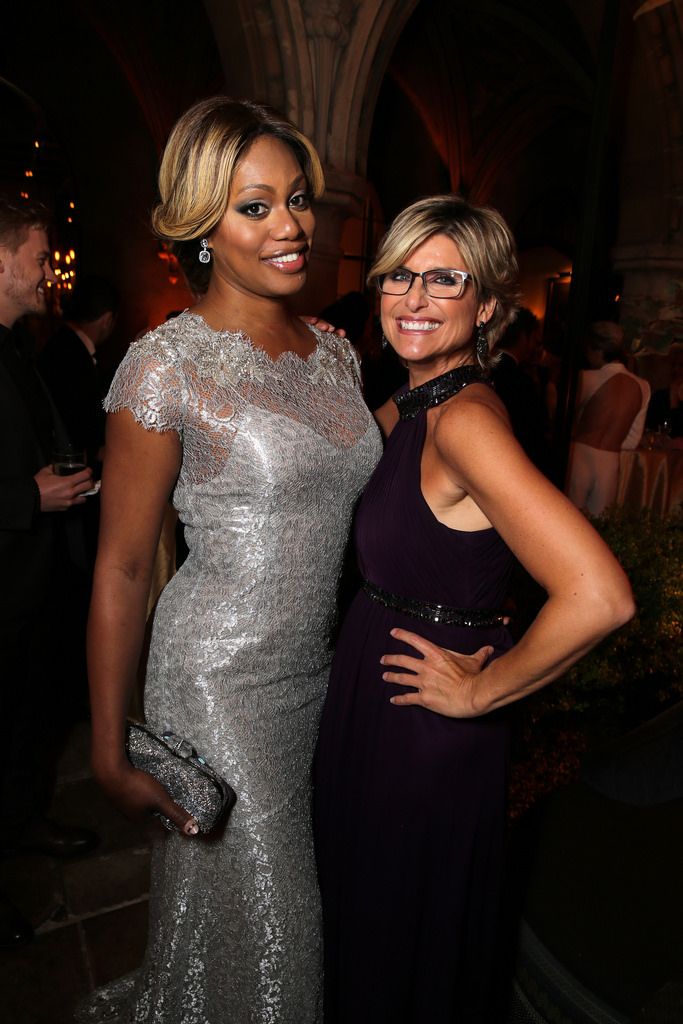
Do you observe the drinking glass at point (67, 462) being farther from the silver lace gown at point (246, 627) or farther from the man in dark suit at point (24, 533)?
the silver lace gown at point (246, 627)

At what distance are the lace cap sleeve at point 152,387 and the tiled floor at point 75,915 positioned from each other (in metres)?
2.04

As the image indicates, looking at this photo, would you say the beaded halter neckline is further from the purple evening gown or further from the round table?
the round table

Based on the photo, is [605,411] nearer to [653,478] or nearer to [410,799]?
[653,478]

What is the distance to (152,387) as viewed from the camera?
Result: 5.33 feet

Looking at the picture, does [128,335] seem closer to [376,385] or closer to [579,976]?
[376,385]

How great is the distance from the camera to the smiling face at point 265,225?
1681 millimetres

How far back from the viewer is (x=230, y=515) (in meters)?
1.70

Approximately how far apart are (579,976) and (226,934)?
2.87ft

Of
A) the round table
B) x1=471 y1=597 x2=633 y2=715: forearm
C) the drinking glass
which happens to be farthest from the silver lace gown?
the round table

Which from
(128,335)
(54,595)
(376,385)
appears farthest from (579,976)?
(128,335)

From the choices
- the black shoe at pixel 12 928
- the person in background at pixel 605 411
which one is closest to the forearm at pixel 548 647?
the black shoe at pixel 12 928

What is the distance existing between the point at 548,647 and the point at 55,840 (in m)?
2.66

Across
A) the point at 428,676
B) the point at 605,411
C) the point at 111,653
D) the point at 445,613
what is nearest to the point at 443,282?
the point at 445,613

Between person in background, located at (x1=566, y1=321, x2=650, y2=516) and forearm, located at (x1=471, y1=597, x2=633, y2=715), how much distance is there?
3.12m
